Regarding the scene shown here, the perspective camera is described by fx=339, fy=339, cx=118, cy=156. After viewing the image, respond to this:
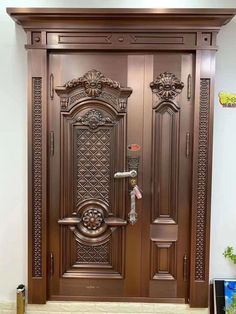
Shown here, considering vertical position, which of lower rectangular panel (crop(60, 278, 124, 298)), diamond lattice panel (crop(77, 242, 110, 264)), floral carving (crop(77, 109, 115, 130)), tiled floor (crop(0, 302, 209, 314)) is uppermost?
floral carving (crop(77, 109, 115, 130))

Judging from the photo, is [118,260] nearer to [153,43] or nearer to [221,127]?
[221,127]

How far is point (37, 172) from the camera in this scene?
86.5 inches

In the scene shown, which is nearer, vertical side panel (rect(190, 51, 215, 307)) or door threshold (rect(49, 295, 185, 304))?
vertical side panel (rect(190, 51, 215, 307))

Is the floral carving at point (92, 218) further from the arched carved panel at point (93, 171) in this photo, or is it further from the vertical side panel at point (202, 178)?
the vertical side panel at point (202, 178)

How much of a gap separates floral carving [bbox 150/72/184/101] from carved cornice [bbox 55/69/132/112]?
174 millimetres

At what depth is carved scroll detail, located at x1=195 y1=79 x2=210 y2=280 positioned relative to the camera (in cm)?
214

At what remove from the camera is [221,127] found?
2229 mm

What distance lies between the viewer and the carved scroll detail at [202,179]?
7.01ft

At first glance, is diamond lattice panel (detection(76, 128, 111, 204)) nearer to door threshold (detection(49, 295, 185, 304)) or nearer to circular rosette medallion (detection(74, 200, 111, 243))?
circular rosette medallion (detection(74, 200, 111, 243))

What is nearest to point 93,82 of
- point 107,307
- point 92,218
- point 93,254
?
point 92,218

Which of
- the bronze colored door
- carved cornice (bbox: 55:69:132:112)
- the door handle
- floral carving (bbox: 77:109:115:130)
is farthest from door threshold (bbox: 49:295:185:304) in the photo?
carved cornice (bbox: 55:69:132:112)

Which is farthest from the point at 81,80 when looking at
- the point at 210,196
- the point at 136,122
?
the point at 210,196

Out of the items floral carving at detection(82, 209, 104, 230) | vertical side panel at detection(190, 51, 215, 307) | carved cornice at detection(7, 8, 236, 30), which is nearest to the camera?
carved cornice at detection(7, 8, 236, 30)

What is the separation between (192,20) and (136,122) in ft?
2.32
